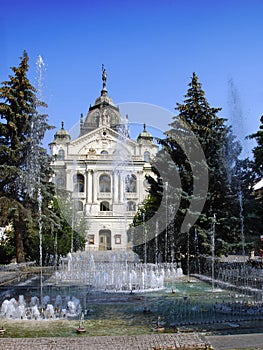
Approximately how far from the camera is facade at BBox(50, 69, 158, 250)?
4853cm

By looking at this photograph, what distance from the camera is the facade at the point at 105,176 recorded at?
159 ft

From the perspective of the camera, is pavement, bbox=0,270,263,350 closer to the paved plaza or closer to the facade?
the paved plaza

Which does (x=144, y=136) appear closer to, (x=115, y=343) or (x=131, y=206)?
(x=131, y=206)

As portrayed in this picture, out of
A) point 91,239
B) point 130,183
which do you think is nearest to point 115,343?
point 91,239

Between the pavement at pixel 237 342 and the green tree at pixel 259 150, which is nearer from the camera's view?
the pavement at pixel 237 342

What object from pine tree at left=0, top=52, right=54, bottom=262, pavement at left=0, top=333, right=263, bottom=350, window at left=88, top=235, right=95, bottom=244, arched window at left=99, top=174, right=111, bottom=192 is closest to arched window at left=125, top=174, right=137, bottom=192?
arched window at left=99, top=174, right=111, bottom=192

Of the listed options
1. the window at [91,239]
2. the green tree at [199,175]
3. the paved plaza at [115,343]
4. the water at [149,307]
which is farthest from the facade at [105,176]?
the paved plaza at [115,343]

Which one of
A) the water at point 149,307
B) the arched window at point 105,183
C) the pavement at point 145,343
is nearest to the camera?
the pavement at point 145,343

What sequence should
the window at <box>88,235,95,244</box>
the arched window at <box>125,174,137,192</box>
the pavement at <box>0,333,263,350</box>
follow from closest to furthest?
the pavement at <box>0,333,263,350</box> → the window at <box>88,235,95,244</box> → the arched window at <box>125,174,137,192</box>

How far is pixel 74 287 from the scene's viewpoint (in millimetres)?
14047

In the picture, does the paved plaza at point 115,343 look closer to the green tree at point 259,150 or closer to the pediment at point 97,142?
the green tree at point 259,150

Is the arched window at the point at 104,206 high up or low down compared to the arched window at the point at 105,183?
down

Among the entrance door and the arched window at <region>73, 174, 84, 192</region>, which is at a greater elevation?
the arched window at <region>73, 174, 84, 192</region>

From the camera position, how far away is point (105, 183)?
5288 centimetres
